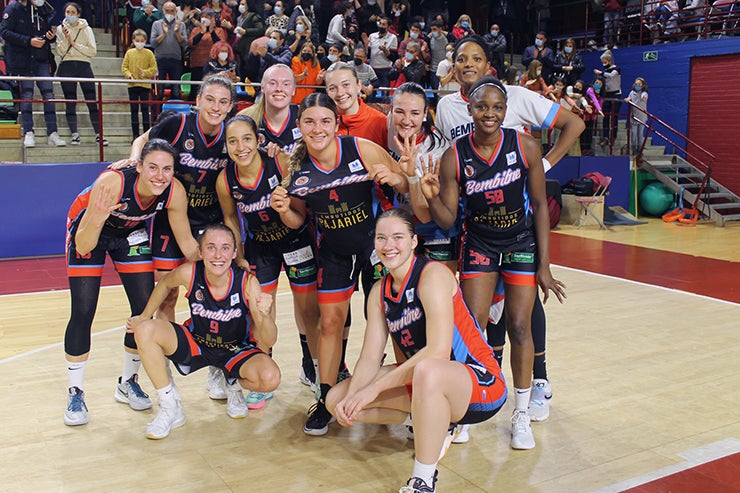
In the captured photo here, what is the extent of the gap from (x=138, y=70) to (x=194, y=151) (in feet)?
21.6

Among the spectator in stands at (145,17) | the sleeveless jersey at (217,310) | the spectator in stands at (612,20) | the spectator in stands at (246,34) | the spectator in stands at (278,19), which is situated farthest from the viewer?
the spectator in stands at (612,20)

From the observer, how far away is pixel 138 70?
10117mm

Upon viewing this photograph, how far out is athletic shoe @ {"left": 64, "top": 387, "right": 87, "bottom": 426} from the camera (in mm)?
3986

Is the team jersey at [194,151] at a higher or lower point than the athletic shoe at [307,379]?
higher

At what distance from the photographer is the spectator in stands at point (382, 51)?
1242 centimetres

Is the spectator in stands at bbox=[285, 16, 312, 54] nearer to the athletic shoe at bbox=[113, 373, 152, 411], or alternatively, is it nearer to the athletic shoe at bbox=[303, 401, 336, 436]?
the athletic shoe at bbox=[113, 373, 152, 411]

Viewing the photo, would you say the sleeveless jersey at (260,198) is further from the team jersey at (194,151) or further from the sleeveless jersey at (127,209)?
the sleeveless jersey at (127,209)

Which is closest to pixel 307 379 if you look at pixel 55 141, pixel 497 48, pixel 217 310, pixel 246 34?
pixel 217 310

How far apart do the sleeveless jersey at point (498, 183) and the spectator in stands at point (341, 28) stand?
348 inches

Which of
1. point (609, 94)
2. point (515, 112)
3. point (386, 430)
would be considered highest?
point (609, 94)

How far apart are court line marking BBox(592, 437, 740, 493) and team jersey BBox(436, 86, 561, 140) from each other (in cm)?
183

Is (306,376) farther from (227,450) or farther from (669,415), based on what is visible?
(669,415)

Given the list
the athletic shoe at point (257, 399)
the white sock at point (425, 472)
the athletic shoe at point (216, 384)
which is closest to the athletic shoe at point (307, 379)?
the athletic shoe at point (257, 399)

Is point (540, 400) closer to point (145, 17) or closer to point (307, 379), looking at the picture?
point (307, 379)
